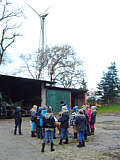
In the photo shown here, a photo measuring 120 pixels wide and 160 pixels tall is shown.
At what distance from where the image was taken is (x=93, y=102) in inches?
1857

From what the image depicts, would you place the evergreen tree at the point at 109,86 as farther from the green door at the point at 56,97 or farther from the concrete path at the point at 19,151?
the concrete path at the point at 19,151

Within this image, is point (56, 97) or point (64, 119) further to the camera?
point (56, 97)

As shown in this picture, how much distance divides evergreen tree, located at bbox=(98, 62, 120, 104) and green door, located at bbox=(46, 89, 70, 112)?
17.8 meters

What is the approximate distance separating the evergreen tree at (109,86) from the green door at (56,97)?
700 inches

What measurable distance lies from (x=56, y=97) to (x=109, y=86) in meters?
20.5

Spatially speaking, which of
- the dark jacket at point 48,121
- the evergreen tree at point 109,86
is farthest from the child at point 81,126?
the evergreen tree at point 109,86

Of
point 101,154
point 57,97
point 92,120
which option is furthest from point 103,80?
point 101,154

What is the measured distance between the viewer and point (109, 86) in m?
47.2

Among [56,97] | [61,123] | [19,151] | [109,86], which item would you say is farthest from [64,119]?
[109,86]

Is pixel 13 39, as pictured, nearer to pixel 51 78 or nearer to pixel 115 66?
pixel 51 78

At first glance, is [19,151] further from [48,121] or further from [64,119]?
[64,119]

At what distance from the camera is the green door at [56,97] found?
2838 cm

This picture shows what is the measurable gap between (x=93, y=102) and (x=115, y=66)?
30.2ft

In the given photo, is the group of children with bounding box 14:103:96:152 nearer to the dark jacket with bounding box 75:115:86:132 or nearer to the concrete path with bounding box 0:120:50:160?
the dark jacket with bounding box 75:115:86:132
